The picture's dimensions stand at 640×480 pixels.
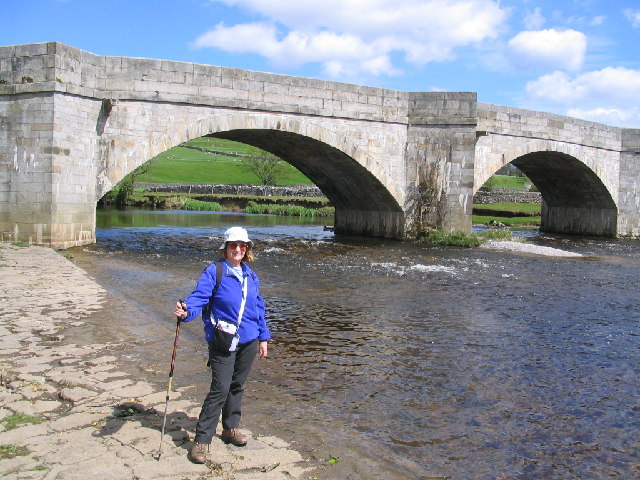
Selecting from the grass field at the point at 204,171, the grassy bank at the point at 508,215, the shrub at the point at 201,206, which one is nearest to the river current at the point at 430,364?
the grassy bank at the point at 508,215

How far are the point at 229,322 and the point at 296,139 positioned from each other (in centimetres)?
1731

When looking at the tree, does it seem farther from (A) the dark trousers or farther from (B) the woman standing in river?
(A) the dark trousers

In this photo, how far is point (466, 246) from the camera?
22.2m

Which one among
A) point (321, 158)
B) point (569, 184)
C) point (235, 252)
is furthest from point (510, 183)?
point (235, 252)

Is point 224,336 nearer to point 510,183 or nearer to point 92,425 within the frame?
point 92,425

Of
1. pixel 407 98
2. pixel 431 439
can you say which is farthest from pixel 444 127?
pixel 431 439

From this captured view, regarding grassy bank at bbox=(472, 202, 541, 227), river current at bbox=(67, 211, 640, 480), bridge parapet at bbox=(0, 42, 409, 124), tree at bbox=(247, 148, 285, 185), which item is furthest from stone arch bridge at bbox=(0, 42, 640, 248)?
tree at bbox=(247, 148, 285, 185)

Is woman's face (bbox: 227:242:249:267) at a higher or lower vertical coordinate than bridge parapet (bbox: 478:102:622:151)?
lower

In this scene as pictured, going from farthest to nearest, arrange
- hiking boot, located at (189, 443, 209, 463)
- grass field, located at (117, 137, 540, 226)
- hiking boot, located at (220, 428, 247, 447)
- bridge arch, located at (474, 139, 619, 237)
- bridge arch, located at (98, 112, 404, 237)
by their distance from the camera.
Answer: grass field, located at (117, 137, 540, 226)
bridge arch, located at (474, 139, 619, 237)
bridge arch, located at (98, 112, 404, 237)
hiking boot, located at (220, 428, 247, 447)
hiking boot, located at (189, 443, 209, 463)

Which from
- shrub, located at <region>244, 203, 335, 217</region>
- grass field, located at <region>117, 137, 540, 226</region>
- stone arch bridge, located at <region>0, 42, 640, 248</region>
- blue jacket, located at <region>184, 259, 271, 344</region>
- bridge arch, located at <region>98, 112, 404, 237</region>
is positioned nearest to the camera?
blue jacket, located at <region>184, 259, 271, 344</region>

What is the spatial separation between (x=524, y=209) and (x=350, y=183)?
2018cm

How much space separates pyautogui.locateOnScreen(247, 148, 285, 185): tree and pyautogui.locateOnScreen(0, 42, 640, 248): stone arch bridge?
1398 inches

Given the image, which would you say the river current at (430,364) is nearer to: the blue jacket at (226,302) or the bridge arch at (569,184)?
the blue jacket at (226,302)

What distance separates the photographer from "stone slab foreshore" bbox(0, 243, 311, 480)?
402cm
